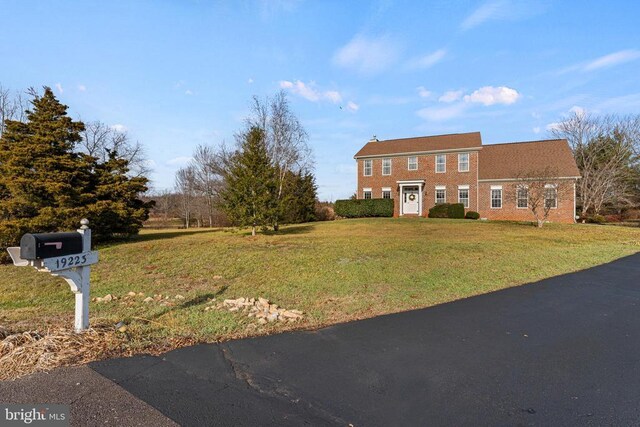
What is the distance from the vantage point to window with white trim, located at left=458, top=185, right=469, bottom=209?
2964 centimetres

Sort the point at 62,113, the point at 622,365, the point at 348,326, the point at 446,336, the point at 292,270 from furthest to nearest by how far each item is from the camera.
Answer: the point at 62,113, the point at 292,270, the point at 348,326, the point at 446,336, the point at 622,365

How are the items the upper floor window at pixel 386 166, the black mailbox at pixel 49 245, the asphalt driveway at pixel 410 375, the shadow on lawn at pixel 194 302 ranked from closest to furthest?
the asphalt driveway at pixel 410 375 < the black mailbox at pixel 49 245 < the shadow on lawn at pixel 194 302 < the upper floor window at pixel 386 166

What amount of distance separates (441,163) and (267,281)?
26.7 meters

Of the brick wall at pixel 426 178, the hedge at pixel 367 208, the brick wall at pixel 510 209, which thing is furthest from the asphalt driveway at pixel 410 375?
the brick wall at pixel 426 178

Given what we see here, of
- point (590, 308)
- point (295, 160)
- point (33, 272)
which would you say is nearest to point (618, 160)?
point (295, 160)

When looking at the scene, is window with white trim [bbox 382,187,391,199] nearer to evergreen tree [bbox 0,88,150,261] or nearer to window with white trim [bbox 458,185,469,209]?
window with white trim [bbox 458,185,469,209]

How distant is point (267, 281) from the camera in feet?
24.8

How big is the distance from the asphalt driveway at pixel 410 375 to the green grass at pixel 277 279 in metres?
0.69

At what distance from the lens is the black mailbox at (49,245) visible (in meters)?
3.54

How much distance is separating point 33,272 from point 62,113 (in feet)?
25.7

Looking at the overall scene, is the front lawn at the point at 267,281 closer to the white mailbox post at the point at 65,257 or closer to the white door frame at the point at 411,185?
the white mailbox post at the point at 65,257

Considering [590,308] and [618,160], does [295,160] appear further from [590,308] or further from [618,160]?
[618,160]

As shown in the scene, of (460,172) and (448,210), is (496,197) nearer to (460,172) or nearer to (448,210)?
(460,172)

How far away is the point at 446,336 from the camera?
443 cm
